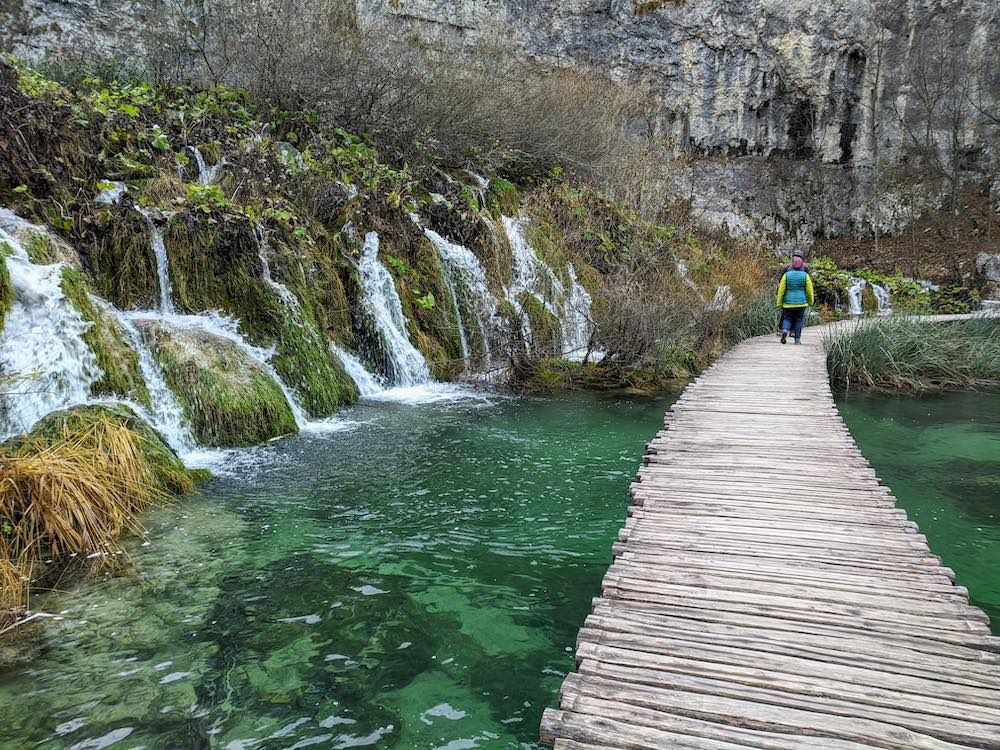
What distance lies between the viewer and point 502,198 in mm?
15172

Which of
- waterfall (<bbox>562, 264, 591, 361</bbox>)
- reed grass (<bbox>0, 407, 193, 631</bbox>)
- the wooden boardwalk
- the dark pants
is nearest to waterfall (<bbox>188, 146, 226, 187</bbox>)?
reed grass (<bbox>0, 407, 193, 631</bbox>)

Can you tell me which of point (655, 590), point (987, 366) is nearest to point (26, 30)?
point (655, 590)

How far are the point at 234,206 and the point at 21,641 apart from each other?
6594 mm

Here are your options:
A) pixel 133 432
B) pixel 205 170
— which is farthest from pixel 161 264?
pixel 205 170

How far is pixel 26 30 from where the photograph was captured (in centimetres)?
1547

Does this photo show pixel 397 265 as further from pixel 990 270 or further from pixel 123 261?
pixel 990 270

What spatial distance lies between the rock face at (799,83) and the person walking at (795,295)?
1396 cm

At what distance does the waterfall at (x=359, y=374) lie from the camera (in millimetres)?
9922

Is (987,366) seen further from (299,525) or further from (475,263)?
(299,525)

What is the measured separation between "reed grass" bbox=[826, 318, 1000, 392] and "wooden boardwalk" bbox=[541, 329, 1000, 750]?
308 inches

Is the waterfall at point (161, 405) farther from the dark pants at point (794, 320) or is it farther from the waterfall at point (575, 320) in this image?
the dark pants at point (794, 320)

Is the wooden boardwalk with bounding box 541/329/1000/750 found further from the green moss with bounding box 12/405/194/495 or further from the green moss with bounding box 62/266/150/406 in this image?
the green moss with bounding box 62/266/150/406

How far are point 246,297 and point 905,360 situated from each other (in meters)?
10.9

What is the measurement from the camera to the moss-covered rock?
735 cm
